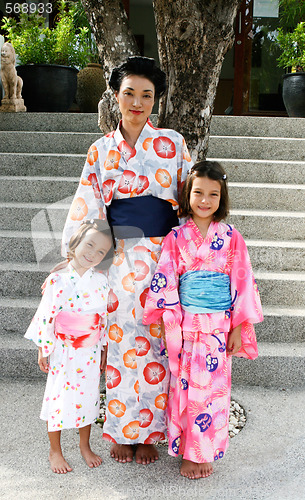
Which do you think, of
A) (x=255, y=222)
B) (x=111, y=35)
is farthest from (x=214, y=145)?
(x=111, y=35)

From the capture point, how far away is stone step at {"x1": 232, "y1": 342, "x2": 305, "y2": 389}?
2.90 m

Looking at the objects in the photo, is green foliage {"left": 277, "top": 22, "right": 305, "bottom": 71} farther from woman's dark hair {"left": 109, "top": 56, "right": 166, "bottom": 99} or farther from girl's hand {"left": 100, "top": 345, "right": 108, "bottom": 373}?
girl's hand {"left": 100, "top": 345, "right": 108, "bottom": 373}

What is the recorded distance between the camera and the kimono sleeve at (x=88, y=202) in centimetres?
220

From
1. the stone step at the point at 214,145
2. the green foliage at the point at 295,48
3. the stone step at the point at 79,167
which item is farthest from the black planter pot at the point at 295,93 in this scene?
the stone step at the point at 79,167

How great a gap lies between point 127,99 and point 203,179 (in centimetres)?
47

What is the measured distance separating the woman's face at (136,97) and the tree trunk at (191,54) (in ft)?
1.69

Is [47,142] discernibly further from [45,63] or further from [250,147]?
[250,147]

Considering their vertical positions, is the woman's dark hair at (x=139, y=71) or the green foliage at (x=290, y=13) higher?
the green foliage at (x=290, y=13)

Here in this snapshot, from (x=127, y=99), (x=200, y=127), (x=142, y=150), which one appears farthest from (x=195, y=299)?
(x=200, y=127)

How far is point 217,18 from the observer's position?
2.51 meters

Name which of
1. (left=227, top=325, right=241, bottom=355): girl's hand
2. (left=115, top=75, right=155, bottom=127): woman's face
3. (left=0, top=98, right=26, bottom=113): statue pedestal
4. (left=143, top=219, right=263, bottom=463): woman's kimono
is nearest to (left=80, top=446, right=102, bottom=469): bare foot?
(left=143, top=219, right=263, bottom=463): woman's kimono

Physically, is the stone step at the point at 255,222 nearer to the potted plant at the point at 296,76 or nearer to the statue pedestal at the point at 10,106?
the statue pedestal at the point at 10,106

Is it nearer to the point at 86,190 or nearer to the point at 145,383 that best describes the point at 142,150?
the point at 86,190

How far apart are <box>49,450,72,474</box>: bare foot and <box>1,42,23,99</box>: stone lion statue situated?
430 centimetres
